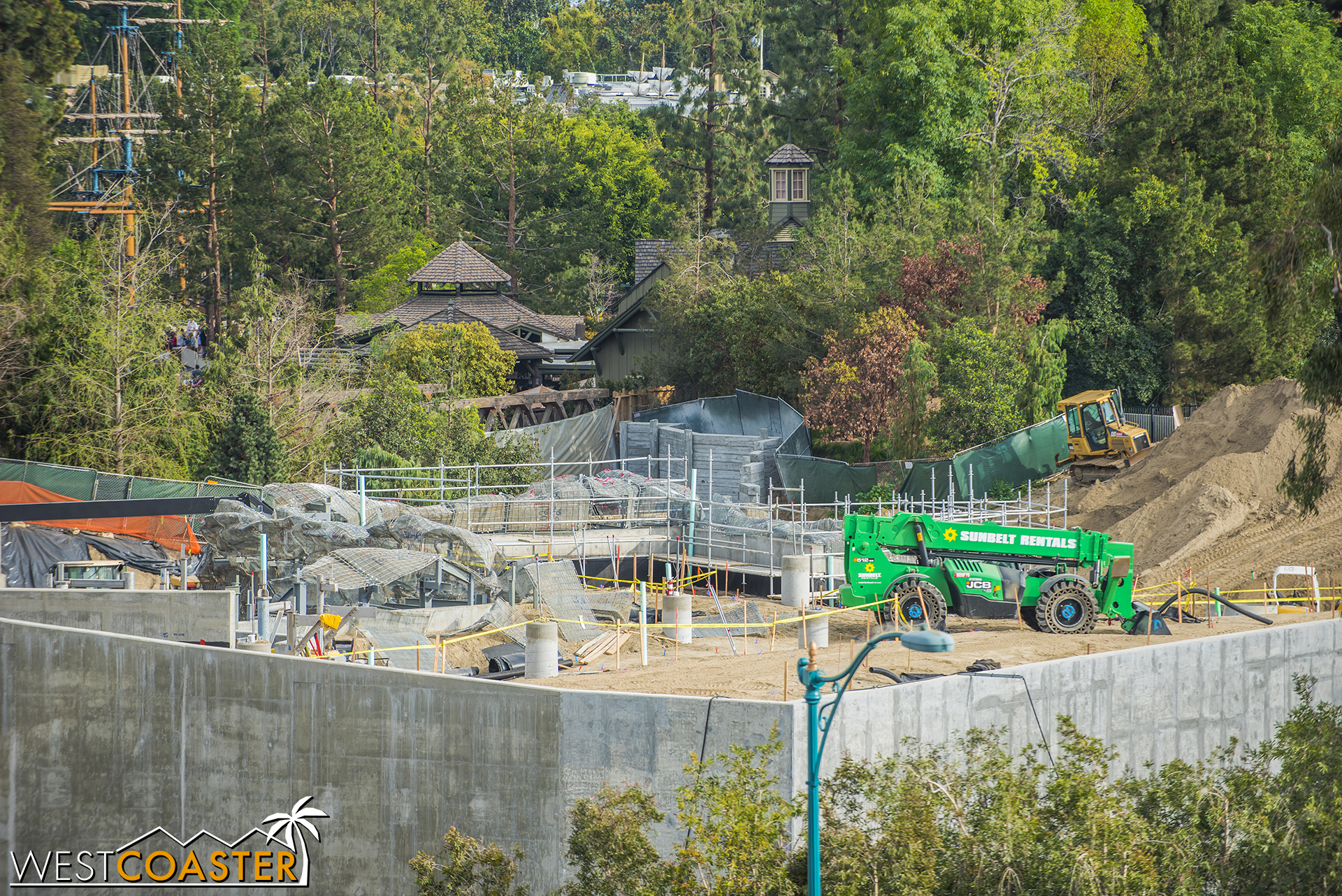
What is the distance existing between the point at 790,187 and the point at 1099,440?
86.7 feet

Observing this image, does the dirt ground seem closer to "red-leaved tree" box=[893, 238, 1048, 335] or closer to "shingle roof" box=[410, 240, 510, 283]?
"red-leaved tree" box=[893, 238, 1048, 335]

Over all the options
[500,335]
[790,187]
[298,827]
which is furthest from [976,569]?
[790,187]

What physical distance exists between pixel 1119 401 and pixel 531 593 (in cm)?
2426

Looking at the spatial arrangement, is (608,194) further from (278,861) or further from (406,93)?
(278,861)

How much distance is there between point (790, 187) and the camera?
65.4 meters

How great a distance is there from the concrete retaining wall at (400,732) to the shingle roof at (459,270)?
4184cm

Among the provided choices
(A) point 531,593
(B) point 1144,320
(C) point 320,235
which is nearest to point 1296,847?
(A) point 531,593

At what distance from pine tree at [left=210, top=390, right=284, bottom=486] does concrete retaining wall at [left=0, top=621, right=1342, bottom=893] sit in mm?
19348

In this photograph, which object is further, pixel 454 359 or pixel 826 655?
pixel 454 359

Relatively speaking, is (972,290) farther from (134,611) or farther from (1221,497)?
(134,611)

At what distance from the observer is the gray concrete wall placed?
1011 inches

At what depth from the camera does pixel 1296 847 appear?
46.0 ft

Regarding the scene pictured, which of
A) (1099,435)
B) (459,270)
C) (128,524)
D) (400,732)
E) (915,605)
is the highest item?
(459,270)

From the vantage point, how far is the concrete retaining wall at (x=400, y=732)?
1850 centimetres
